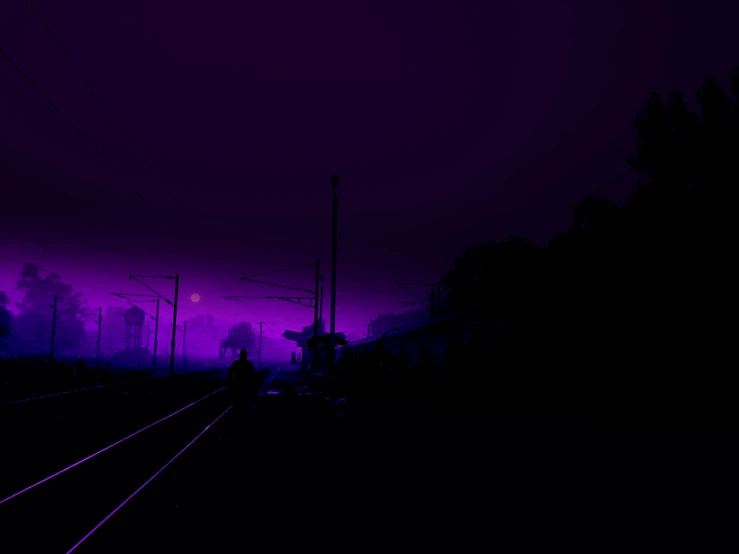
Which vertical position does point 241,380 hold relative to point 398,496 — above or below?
above

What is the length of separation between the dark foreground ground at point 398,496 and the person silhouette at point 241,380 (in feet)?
3.09

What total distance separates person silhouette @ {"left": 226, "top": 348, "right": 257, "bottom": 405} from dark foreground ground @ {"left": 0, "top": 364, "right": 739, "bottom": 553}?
3.09 feet

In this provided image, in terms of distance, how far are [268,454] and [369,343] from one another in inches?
1300

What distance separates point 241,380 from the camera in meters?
10.7

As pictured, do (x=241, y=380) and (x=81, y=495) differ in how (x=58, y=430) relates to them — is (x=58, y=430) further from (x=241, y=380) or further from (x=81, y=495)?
(x=81, y=495)

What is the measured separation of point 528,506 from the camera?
221 inches

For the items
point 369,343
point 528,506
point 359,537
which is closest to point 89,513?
point 359,537

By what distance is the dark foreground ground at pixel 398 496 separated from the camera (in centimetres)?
458

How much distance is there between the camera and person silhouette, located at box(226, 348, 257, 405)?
10.6m

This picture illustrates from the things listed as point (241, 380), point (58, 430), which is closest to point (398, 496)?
point (241, 380)

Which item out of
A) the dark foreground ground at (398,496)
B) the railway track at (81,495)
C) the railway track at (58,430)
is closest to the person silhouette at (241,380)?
the dark foreground ground at (398,496)

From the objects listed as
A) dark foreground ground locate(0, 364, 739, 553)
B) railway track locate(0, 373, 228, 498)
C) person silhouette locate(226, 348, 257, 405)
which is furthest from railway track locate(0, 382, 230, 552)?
person silhouette locate(226, 348, 257, 405)

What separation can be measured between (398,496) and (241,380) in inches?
216

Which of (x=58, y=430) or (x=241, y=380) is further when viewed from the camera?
(x=58, y=430)
